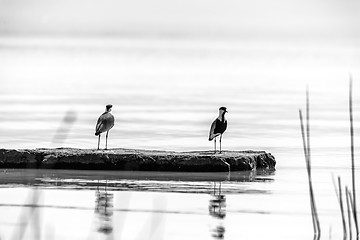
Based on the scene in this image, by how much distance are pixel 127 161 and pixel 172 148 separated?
3199 mm

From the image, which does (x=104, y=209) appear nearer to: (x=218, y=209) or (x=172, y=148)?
(x=218, y=209)

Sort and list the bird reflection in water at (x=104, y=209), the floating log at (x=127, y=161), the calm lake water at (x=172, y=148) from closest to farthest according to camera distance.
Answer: the bird reflection in water at (x=104, y=209) → the calm lake water at (x=172, y=148) → the floating log at (x=127, y=161)

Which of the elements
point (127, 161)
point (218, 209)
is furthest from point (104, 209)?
point (127, 161)

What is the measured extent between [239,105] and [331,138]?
8.79 m

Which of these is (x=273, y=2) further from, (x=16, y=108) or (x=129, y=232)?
(x=129, y=232)

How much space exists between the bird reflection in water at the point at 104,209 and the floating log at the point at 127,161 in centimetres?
128

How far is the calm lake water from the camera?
1347cm

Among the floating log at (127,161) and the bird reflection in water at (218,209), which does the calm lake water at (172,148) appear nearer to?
the bird reflection in water at (218,209)

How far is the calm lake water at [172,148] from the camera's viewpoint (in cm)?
1347

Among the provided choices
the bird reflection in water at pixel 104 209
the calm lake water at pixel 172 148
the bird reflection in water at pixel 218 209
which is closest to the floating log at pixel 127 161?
the calm lake water at pixel 172 148

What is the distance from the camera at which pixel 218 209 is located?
1442 cm

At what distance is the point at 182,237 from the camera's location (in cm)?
1288

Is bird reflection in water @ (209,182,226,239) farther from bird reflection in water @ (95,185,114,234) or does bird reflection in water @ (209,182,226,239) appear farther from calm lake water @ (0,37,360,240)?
bird reflection in water @ (95,185,114,234)

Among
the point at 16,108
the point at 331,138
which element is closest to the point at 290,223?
the point at 331,138
